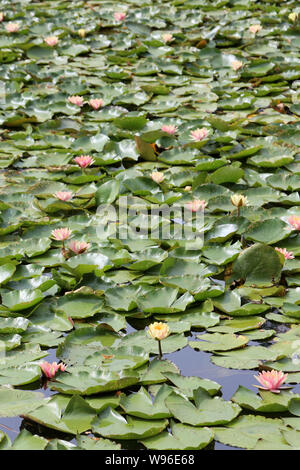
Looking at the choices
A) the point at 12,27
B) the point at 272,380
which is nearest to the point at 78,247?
the point at 272,380

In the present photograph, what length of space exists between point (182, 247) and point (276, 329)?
0.53 m

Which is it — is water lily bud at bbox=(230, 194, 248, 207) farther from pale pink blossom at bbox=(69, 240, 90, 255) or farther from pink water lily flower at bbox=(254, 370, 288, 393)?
pink water lily flower at bbox=(254, 370, 288, 393)

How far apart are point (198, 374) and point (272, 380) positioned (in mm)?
238

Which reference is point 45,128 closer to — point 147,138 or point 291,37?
point 147,138

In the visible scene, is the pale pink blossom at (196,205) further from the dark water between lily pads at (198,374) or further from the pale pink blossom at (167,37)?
the pale pink blossom at (167,37)

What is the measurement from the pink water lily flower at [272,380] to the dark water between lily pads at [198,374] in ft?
0.17

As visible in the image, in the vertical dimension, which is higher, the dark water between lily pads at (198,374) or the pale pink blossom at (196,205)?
the pale pink blossom at (196,205)

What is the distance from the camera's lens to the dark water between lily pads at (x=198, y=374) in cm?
194

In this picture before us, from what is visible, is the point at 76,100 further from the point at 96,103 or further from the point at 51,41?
the point at 51,41

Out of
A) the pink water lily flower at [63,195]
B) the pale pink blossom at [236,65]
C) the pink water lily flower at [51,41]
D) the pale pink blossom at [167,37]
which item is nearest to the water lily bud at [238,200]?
the pink water lily flower at [63,195]

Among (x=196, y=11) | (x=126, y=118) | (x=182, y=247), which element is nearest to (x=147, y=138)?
(x=126, y=118)

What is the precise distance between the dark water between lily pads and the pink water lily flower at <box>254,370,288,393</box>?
0.05 m

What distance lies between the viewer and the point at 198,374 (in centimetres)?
213

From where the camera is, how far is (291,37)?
500 cm
